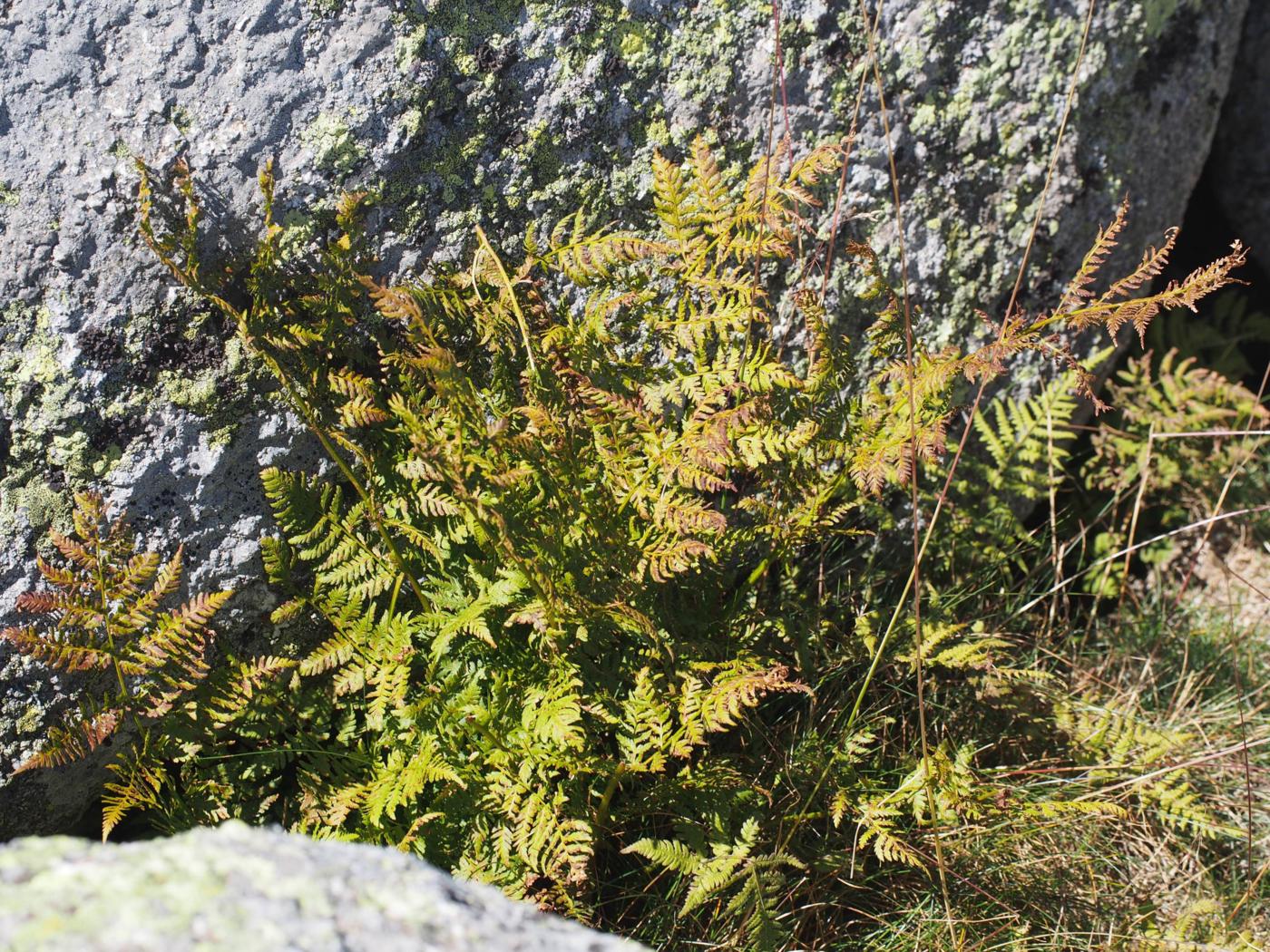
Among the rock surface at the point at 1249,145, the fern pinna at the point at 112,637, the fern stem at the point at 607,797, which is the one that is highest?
the rock surface at the point at 1249,145

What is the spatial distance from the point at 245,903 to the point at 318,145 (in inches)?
73.0

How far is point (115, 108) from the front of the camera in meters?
2.45

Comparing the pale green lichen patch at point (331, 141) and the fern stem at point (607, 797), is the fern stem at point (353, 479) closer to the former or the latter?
the pale green lichen patch at point (331, 141)

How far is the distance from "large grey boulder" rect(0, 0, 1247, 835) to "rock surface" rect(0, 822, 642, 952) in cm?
134

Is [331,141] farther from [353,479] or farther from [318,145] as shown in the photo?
[353,479]

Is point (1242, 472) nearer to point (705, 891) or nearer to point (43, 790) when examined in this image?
point (705, 891)

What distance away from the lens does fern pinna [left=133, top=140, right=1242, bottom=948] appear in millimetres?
2371

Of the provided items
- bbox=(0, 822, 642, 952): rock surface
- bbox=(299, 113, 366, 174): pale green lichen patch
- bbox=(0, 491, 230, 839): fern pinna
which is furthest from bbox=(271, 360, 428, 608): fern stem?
bbox=(0, 822, 642, 952): rock surface

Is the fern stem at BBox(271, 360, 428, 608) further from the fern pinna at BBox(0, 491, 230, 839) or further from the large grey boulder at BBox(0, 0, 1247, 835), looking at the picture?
the fern pinna at BBox(0, 491, 230, 839)

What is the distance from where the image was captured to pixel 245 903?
1.27 m

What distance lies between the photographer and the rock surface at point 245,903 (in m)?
1.22

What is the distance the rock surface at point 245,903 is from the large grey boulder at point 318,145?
4.40 feet

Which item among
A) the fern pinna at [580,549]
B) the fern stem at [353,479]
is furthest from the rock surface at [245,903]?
the fern stem at [353,479]

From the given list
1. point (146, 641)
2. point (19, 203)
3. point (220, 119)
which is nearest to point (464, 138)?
point (220, 119)
